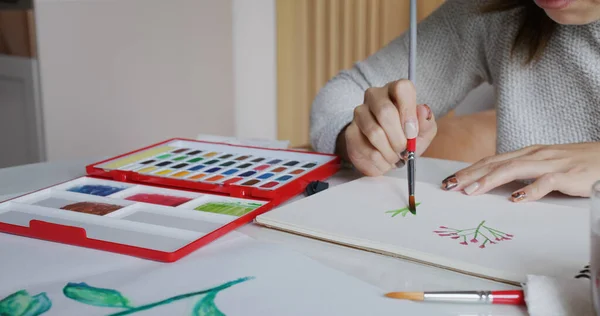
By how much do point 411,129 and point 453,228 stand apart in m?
0.16

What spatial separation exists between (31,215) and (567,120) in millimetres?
786

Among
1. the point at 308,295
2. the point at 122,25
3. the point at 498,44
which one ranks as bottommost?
the point at 308,295

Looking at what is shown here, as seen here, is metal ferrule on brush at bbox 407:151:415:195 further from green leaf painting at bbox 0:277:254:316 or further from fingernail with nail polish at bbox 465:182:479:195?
green leaf painting at bbox 0:277:254:316

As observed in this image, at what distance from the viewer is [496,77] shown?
1038 mm

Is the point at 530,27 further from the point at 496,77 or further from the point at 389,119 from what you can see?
the point at 389,119

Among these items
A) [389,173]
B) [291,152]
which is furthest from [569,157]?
[291,152]

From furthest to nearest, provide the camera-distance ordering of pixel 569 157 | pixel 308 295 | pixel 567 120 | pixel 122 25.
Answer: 1. pixel 122 25
2. pixel 567 120
3. pixel 569 157
4. pixel 308 295

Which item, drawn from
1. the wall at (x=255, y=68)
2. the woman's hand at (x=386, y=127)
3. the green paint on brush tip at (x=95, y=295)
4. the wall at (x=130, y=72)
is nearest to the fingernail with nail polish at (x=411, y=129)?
the woman's hand at (x=386, y=127)

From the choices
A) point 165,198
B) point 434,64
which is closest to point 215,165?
point 165,198

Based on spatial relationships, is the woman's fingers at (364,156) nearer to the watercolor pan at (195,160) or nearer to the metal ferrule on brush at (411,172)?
the metal ferrule on brush at (411,172)

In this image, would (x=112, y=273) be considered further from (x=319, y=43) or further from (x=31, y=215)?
(x=319, y=43)

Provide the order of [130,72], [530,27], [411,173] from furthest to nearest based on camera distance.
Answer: [130,72] < [530,27] < [411,173]

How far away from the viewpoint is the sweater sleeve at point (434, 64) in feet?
3.32

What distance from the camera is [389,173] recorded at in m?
0.77
